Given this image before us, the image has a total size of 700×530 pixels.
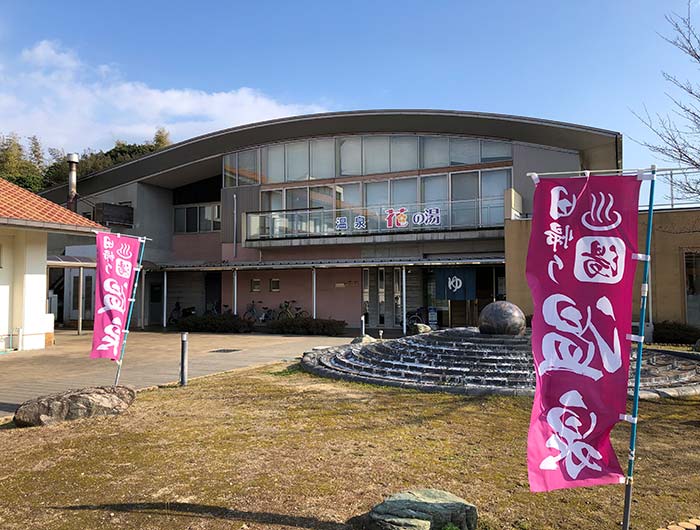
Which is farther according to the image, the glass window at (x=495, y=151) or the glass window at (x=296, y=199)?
the glass window at (x=296, y=199)

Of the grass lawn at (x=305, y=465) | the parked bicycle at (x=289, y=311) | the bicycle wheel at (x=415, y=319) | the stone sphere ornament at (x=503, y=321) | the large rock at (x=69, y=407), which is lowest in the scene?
the grass lawn at (x=305, y=465)

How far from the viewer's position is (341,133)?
25062mm

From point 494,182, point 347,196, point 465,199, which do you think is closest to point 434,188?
point 465,199

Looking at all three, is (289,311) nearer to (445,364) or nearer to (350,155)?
(350,155)

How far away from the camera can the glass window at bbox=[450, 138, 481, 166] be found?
74.4ft

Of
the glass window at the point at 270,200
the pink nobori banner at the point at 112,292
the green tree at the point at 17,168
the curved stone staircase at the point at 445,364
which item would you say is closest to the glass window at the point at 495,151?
the glass window at the point at 270,200

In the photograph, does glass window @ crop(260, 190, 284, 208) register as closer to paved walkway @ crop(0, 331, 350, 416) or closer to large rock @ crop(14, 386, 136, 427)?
paved walkway @ crop(0, 331, 350, 416)

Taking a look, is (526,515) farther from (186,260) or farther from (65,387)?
(186,260)

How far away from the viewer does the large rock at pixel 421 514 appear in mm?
3381

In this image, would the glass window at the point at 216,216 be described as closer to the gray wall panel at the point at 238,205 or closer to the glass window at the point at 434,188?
the gray wall panel at the point at 238,205

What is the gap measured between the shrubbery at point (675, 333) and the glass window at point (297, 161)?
16.4m

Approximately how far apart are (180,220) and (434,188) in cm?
1501

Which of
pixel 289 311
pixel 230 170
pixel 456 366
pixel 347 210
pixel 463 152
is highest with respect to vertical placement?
pixel 230 170

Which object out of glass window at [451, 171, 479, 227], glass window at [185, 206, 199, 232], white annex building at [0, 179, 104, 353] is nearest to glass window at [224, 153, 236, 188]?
glass window at [185, 206, 199, 232]
